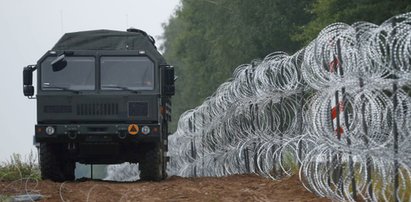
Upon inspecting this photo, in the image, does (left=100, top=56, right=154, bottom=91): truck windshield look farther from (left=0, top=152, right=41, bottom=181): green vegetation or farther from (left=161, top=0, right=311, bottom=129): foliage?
(left=161, top=0, right=311, bottom=129): foliage

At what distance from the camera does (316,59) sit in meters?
12.5

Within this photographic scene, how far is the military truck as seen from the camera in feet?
59.4

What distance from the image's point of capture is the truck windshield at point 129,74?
18.2 m

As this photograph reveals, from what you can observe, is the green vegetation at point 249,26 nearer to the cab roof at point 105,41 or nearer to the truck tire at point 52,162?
the cab roof at point 105,41

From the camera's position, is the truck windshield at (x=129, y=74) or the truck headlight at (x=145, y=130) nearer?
the truck headlight at (x=145, y=130)

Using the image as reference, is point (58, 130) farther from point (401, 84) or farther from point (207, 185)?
point (401, 84)

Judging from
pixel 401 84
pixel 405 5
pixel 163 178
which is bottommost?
pixel 163 178

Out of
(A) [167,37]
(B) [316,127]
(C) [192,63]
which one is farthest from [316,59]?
(A) [167,37]

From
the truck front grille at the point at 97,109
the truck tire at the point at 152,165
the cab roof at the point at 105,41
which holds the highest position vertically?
the cab roof at the point at 105,41

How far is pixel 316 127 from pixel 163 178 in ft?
27.6

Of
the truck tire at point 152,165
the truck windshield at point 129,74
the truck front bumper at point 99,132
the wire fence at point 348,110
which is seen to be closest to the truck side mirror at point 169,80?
the truck windshield at point 129,74

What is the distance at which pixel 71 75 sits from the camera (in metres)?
18.2

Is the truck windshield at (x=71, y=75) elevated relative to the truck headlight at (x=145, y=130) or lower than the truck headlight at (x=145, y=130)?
elevated

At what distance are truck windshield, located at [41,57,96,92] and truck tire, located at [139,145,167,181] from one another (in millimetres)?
1756
